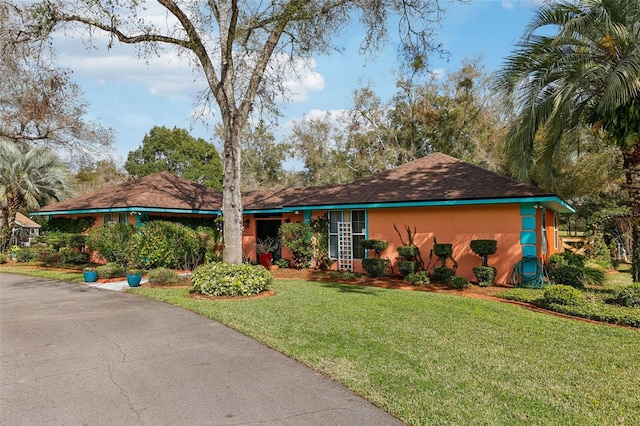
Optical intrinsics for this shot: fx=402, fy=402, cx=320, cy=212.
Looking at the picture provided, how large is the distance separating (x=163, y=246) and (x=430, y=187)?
1033 cm

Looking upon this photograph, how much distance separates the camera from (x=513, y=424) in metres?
3.56

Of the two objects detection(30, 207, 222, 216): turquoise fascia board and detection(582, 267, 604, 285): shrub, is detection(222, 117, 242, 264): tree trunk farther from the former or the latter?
detection(582, 267, 604, 285): shrub

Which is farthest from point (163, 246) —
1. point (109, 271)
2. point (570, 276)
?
point (570, 276)

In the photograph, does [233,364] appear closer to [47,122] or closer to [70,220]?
[47,122]

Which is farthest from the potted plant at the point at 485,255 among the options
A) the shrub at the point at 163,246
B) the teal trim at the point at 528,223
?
the shrub at the point at 163,246

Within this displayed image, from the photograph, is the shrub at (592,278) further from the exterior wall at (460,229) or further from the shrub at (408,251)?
the shrub at (408,251)

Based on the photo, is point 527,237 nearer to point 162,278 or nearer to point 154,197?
point 162,278

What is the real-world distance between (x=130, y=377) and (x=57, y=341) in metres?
2.46

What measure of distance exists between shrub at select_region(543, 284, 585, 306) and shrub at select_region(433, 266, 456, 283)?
3347mm

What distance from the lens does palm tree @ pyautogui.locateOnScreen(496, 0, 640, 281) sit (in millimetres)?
8727

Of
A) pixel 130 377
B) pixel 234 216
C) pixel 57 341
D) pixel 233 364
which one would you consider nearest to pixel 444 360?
pixel 233 364

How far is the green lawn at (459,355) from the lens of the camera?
390 cm

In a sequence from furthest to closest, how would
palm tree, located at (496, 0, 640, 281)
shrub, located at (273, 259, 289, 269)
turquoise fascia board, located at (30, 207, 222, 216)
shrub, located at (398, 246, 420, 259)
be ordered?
shrub, located at (273, 259, 289, 269), turquoise fascia board, located at (30, 207, 222, 216), shrub, located at (398, 246, 420, 259), palm tree, located at (496, 0, 640, 281)

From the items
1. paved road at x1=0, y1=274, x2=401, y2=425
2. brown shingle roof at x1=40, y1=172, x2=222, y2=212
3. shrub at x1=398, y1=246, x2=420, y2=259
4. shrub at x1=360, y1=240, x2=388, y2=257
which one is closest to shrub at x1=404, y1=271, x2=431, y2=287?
shrub at x1=398, y1=246, x2=420, y2=259
